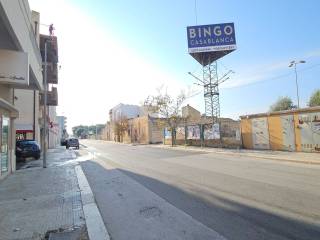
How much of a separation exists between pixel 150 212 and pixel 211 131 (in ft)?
87.3

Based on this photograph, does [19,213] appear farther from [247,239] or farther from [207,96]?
[207,96]

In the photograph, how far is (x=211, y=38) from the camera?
40.0 meters

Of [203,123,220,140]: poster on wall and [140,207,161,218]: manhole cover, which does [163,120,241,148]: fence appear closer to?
[203,123,220,140]: poster on wall

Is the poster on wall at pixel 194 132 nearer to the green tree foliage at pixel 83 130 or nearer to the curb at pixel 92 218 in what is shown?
the curb at pixel 92 218

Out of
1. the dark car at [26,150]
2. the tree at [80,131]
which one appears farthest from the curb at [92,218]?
the tree at [80,131]

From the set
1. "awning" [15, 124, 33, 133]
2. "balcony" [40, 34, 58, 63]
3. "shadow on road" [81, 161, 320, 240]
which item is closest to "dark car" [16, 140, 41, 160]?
"awning" [15, 124, 33, 133]

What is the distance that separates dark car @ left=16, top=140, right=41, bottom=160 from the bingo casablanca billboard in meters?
22.9

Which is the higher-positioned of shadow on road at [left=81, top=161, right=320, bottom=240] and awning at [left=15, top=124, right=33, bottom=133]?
Result: awning at [left=15, top=124, right=33, bottom=133]

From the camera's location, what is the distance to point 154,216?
6.96 m

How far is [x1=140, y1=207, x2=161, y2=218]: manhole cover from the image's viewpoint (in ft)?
23.2

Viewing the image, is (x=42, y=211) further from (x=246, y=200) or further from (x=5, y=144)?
(x=5, y=144)

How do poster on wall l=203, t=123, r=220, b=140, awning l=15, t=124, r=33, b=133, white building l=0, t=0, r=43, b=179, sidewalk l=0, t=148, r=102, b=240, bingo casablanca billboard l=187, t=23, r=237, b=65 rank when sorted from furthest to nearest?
bingo casablanca billboard l=187, t=23, r=237, b=65 → awning l=15, t=124, r=33, b=133 → poster on wall l=203, t=123, r=220, b=140 → white building l=0, t=0, r=43, b=179 → sidewalk l=0, t=148, r=102, b=240

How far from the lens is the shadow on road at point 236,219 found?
550cm

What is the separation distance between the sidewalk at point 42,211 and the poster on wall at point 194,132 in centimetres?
2521
